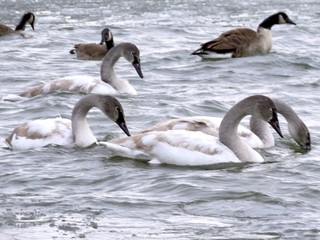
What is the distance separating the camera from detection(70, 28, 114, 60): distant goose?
17.6 meters

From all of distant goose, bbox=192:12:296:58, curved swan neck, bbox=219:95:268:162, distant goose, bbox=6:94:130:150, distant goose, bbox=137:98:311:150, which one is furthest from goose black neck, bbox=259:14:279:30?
curved swan neck, bbox=219:95:268:162

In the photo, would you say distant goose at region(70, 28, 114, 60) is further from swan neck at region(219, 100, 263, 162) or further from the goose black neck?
swan neck at region(219, 100, 263, 162)

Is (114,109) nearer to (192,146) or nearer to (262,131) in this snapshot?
(192,146)

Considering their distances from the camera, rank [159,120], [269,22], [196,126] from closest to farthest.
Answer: [196,126]
[159,120]
[269,22]

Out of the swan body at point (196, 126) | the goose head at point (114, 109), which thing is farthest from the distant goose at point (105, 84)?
the swan body at point (196, 126)

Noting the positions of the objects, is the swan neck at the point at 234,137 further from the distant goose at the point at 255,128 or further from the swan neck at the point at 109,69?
the swan neck at the point at 109,69

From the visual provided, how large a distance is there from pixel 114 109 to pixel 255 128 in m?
1.49

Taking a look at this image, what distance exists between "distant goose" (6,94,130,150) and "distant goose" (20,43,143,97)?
2.76m

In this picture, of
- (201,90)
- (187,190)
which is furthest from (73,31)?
(187,190)

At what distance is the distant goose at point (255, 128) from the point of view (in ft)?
36.1

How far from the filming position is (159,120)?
1288 cm

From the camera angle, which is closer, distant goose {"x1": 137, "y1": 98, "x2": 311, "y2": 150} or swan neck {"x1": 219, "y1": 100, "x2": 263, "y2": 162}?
swan neck {"x1": 219, "y1": 100, "x2": 263, "y2": 162}

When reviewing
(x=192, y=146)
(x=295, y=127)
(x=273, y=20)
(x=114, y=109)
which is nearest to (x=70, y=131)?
(x=114, y=109)

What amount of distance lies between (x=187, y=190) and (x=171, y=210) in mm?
695
